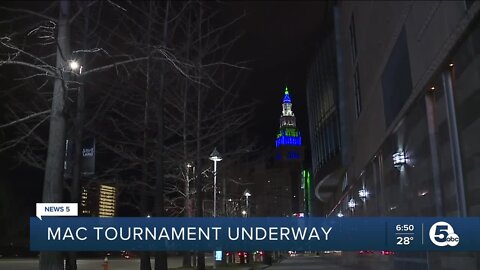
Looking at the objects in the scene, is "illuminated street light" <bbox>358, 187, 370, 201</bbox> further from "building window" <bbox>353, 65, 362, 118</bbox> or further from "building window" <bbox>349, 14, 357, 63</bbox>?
"building window" <bbox>349, 14, 357, 63</bbox>

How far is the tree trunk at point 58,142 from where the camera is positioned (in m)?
8.58

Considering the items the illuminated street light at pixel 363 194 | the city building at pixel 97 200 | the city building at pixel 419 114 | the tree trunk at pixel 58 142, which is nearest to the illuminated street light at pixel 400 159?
the city building at pixel 419 114

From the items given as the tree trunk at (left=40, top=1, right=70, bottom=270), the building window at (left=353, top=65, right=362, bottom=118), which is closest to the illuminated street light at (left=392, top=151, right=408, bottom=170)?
the tree trunk at (left=40, top=1, right=70, bottom=270)

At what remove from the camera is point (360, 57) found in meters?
33.5

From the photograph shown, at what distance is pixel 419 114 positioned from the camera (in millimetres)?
15453

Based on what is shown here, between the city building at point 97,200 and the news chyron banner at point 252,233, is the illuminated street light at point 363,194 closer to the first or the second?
the city building at point 97,200

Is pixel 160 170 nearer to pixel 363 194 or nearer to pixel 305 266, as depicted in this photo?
pixel 363 194

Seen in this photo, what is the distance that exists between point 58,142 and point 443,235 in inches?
256

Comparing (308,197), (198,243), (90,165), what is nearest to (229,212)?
(90,165)

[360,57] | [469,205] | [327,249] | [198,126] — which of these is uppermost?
[360,57]

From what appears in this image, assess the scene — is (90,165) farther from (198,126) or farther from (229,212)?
(229,212)

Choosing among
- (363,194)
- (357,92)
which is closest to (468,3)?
(363,194)

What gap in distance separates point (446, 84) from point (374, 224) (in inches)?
232

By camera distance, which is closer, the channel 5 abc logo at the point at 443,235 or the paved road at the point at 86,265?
the channel 5 abc logo at the point at 443,235
